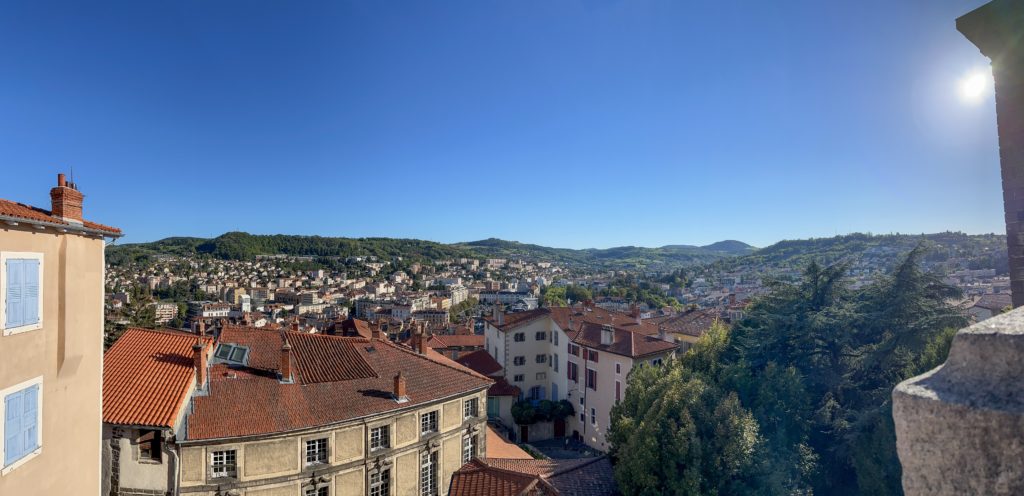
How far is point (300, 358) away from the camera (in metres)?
24.1

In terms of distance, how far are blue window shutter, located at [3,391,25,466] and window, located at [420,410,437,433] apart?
581 inches

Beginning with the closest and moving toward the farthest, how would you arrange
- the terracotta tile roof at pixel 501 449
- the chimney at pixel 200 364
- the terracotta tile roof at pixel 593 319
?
the chimney at pixel 200 364 < the terracotta tile roof at pixel 501 449 < the terracotta tile roof at pixel 593 319

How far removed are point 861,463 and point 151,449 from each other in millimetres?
23329

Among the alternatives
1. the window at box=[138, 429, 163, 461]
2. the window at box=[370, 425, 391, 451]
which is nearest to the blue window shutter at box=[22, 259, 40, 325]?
the window at box=[138, 429, 163, 461]

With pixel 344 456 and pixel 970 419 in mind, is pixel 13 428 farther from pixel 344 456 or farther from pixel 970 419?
pixel 970 419

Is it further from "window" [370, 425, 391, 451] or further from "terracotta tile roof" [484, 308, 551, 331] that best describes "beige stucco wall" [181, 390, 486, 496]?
"terracotta tile roof" [484, 308, 551, 331]

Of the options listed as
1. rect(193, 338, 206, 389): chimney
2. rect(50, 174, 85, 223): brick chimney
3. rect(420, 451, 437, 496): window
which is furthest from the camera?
rect(420, 451, 437, 496): window

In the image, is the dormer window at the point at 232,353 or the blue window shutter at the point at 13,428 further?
the dormer window at the point at 232,353

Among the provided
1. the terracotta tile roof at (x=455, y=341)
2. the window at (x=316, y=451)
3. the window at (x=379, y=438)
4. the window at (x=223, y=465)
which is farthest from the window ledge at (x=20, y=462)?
the terracotta tile roof at (x=455, y=341)

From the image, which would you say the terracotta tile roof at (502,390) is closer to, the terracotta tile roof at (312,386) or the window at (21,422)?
the terracotta tile roof at (312,386)

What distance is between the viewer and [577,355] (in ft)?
130

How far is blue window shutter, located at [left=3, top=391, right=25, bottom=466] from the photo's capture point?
9.56m

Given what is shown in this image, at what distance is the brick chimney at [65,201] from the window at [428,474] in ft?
53.2

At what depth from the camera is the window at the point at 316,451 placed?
19.8m
